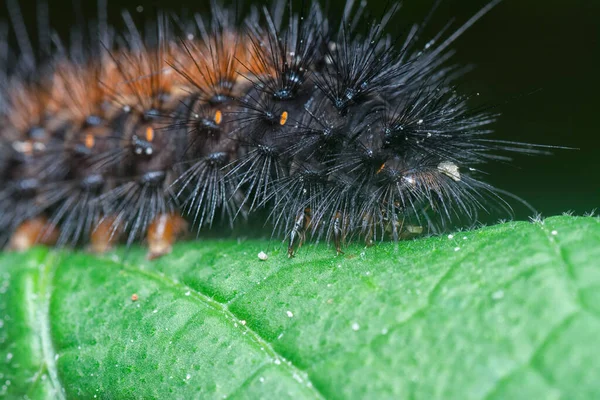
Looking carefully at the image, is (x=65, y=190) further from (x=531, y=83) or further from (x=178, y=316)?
(x=531, y=83)

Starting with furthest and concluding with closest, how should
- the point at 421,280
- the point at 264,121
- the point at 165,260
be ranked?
the point at 165,260, the point at 264,121, the point at 421,280

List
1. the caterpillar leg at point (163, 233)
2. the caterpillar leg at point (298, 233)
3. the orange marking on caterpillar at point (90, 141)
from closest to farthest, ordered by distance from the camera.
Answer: the caterpillar leg at point (298, 233), the caterpillar leg at point (163, 233), the orange marking on caterpillar at point (90, 141)

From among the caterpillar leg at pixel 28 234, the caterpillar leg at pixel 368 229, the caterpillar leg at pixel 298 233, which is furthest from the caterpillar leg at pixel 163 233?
the caterpillar leg at pixel 368 229

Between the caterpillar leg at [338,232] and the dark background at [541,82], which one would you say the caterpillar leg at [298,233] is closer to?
the caterpillar leg at [338,232]

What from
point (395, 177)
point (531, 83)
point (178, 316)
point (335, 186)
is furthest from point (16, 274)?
point (531, 83)

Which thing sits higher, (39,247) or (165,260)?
(165,260)

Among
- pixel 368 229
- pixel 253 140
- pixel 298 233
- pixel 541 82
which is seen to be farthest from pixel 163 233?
pixel 541 82

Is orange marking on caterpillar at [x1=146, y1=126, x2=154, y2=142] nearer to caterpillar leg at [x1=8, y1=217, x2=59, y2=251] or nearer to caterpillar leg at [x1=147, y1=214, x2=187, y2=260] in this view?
caterpillar leg at [x1=147, y1=214, x2=187, y2=260]
